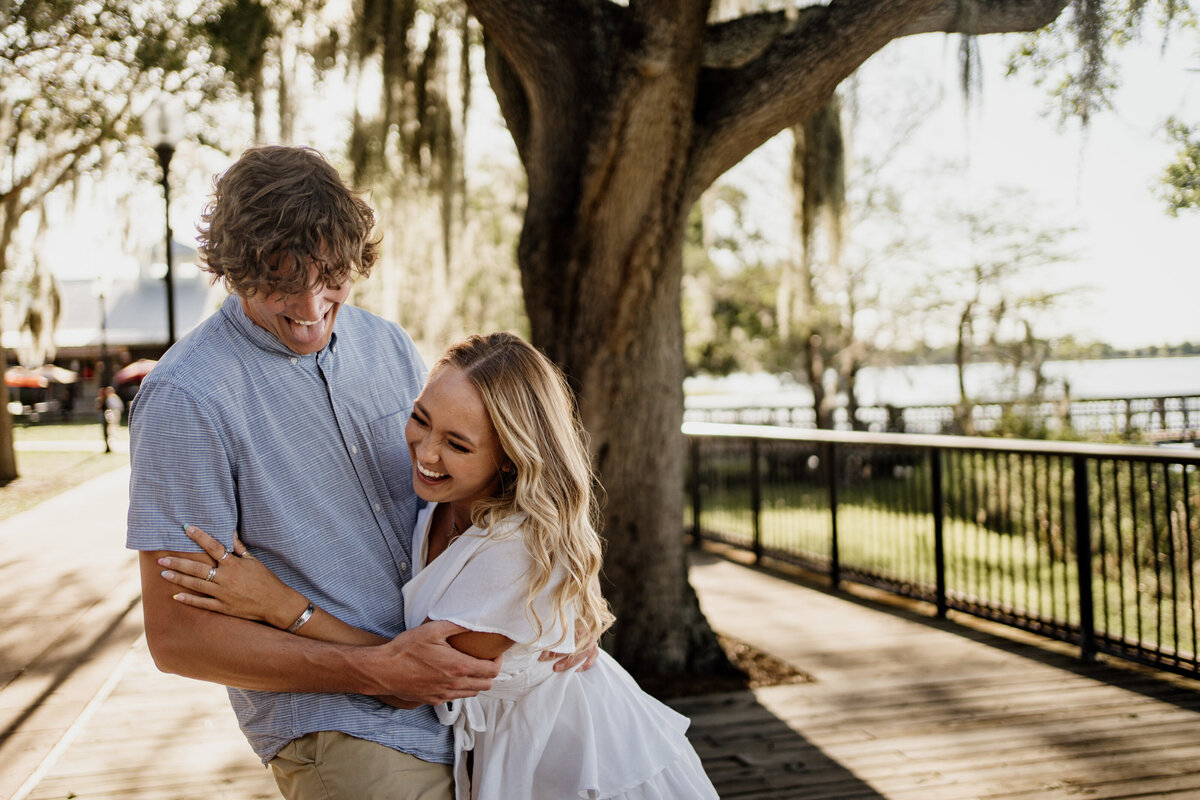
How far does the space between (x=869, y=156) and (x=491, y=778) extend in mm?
17558

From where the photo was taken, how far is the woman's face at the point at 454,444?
5.72ft

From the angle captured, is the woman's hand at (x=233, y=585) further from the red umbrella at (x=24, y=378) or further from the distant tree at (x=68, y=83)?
the red umbrella at (x=24, y=378)

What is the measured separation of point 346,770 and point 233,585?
387mm

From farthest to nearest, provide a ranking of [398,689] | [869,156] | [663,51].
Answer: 1. [869,156]
2. [663,51]
3. [398,689]

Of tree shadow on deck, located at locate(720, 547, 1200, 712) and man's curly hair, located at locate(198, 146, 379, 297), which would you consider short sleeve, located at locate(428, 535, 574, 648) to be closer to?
man's curly hair, located at locate(198, 146, 379, 297)

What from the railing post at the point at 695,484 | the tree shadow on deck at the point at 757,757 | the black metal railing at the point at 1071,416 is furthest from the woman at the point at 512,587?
the black metal railing at the point at 1071,416

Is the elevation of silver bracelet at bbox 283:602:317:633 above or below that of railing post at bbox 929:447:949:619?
above

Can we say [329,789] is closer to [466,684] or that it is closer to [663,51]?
[466,684]

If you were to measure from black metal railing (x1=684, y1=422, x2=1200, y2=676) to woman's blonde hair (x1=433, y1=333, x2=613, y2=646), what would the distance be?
3367 millimetres

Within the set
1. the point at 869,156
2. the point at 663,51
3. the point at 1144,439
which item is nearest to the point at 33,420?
the point at 663,51

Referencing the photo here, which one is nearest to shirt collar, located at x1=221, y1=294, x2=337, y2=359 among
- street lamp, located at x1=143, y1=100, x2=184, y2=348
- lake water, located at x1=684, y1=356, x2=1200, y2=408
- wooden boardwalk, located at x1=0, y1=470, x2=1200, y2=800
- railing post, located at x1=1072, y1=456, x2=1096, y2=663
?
wooden boardwalk, located at x1=0, y1=470, x2=1200, y2=800

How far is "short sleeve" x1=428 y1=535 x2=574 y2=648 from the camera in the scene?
1671 mm

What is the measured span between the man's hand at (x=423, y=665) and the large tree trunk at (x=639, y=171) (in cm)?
258

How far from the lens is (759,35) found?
14.8 ft
